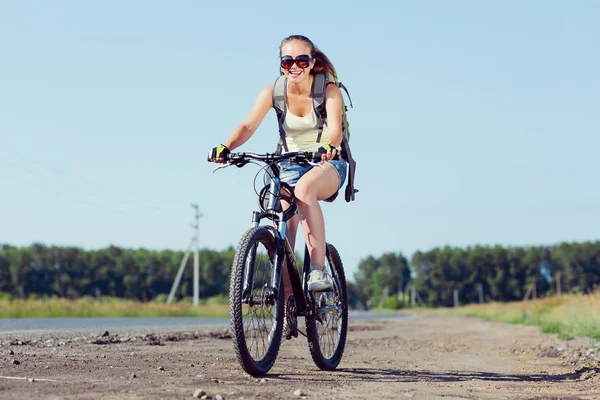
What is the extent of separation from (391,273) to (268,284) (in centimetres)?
16630

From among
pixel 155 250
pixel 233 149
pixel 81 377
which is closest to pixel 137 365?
pixel 81 377

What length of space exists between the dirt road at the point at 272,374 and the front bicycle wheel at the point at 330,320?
0.15 metres

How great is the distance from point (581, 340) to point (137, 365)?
8595 millimetres

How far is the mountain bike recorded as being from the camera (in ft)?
17.0

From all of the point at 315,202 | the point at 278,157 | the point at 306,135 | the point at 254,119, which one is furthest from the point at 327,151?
the point at 254,119

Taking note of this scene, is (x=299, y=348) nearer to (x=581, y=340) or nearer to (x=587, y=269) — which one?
(x=581, y=340)

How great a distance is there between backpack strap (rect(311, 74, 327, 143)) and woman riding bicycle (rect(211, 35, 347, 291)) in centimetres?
4

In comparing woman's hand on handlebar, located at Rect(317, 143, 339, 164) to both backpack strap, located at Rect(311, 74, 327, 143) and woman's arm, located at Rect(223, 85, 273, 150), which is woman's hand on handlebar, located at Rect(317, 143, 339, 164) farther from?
woman's arm, located at Rect(223, 85, 273, 150)

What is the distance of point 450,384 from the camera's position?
18.8 feet

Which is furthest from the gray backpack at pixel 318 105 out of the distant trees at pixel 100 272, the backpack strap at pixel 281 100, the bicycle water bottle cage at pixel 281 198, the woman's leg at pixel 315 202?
the distant trees at pixel 100 272

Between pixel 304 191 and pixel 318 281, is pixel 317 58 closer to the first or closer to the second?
pixel 304 191

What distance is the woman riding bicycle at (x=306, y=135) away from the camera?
589 cm

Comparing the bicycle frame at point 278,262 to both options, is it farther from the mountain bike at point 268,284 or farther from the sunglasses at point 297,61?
the sunglasses at point 297,61

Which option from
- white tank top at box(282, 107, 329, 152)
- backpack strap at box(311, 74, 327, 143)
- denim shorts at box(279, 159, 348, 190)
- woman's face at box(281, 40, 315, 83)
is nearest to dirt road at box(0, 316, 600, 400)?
denim shorts at box(279, 159, 348, 190)
